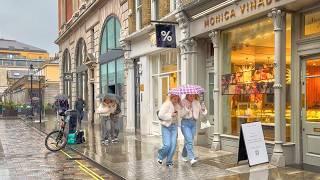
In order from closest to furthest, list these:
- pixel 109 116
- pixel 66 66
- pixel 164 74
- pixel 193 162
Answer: pixel 193 162, pixel 109 116, pixel 164 74, pixel 66 66

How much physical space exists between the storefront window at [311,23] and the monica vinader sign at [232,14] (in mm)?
685

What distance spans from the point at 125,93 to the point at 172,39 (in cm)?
719

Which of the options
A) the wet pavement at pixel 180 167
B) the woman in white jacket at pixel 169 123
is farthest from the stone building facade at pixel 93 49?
the woman in white jacket at pixel 169 123

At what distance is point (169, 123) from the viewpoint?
1095cm

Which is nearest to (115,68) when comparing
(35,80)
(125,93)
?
(125,93)

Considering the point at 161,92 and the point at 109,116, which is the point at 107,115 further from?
the point at 161,92

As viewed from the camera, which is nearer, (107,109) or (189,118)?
(189,118)

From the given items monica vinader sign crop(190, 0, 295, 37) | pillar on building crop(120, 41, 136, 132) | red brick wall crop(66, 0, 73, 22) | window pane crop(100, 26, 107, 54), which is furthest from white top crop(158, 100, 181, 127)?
red brick wall crop(66, 0, 73, 22)

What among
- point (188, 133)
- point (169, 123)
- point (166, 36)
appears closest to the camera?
point (169, 123)

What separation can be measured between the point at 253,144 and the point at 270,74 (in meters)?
2.02

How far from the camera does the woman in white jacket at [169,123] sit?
1093 centimetres

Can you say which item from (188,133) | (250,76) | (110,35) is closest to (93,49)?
(110,35)

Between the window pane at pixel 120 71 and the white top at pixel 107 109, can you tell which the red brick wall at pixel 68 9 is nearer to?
the window pane at pixel 120 71

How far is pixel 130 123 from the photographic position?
21.5 metres
